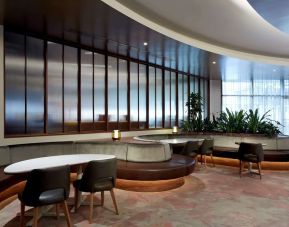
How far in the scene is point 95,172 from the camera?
3.42 m

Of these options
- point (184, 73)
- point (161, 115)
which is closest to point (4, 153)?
point (161, 115)

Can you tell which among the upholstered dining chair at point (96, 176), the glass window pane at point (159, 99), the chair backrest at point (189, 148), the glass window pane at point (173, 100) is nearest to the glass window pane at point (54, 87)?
the chair backrest at point (189, 148)

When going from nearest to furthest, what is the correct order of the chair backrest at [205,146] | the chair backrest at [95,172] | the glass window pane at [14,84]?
the chair backrest at [95,172] → the glass window pane at [14,84] → the chair backrest at [205,146]

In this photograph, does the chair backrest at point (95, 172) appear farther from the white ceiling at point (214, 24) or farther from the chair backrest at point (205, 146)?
the chair backrest at point (205, 146)

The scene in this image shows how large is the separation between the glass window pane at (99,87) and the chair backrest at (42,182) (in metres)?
4.45

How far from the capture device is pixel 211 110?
518 inches

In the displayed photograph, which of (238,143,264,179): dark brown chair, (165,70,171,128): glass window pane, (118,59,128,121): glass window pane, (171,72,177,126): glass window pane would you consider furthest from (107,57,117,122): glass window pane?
(238,143,264,179): dark brown chair

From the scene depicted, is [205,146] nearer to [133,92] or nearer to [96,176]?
[133,92]

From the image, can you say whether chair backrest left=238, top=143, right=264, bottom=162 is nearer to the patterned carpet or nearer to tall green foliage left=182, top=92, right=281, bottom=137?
the patterned carpet

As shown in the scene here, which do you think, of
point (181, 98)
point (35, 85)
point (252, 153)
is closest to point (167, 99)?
point (181, 98)

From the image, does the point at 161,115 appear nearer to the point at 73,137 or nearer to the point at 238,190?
the point at 73,137

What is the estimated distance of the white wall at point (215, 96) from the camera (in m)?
13.1

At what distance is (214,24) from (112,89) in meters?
3.17

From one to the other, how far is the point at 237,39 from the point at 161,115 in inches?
139
